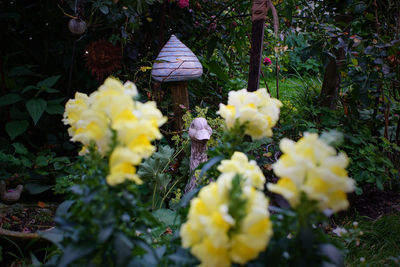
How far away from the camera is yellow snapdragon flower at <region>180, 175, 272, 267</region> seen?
0.66m

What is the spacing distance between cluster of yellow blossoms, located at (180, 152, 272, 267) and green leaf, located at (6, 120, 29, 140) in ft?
5.77

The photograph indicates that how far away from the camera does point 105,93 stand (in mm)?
804

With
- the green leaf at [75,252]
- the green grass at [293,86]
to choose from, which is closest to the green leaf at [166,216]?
the green leaf at [75,252]

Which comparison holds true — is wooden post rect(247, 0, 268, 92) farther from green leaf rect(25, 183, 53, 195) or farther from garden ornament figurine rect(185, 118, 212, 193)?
green leaf rect(25, 183, 53, 195)

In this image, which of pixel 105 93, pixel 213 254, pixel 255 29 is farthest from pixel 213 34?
pixel 213 254

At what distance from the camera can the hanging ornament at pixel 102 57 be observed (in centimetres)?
234

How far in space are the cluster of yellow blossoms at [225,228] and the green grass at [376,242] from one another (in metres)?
1.21

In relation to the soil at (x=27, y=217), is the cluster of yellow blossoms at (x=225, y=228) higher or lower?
higher

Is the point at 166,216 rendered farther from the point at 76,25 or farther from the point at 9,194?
the point at 76,25

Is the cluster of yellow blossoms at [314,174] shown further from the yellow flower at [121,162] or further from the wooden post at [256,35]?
the wooden post at [256,35]

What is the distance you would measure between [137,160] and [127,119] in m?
0.10

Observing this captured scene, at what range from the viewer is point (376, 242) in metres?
1.91

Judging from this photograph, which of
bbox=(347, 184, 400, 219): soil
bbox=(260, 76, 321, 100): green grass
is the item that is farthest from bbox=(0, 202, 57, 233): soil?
bbox=(260, 76, 321, 100): green grass

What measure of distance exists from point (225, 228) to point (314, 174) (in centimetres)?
21
